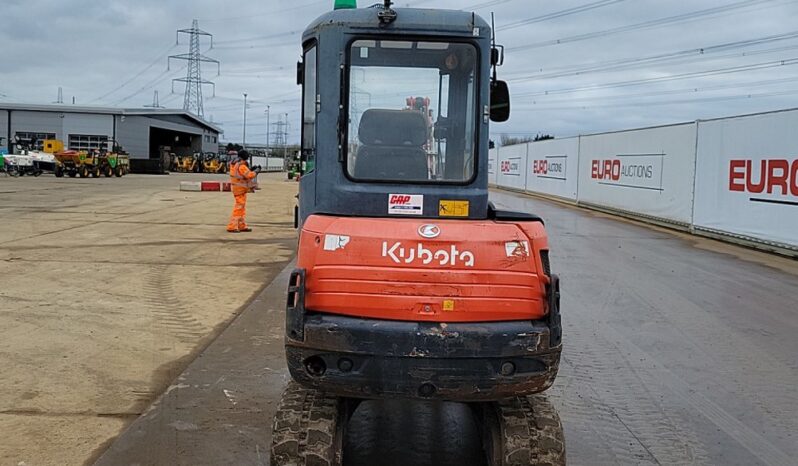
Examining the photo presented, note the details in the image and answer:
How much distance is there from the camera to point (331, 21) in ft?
14.7

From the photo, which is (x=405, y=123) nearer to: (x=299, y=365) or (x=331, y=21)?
(x=331, y=21)

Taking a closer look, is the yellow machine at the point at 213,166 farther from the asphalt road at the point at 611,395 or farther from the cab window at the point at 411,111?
the cab window at the point at 411,111

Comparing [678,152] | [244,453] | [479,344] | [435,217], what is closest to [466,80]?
[435,217]

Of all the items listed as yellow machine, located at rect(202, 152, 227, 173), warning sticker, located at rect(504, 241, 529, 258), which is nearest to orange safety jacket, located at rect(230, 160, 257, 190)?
warning sticker, located at rect(504, 241, 529, 258)

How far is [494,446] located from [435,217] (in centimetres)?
136

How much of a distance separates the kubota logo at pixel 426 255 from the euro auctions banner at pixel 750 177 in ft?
41.1

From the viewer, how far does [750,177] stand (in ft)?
52.4

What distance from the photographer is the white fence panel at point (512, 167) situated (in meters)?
43.0

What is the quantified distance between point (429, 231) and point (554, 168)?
105 feet

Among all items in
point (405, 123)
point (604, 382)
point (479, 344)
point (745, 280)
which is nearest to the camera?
point (479, 344)

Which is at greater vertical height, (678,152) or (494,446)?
(678,152)

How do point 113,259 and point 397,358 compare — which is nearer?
point 397,358

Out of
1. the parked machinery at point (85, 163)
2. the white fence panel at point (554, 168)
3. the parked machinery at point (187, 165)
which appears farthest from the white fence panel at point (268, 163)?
the white fence panel at point (554, 168)

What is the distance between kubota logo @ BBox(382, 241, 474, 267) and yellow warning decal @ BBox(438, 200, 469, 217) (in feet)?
1.69
